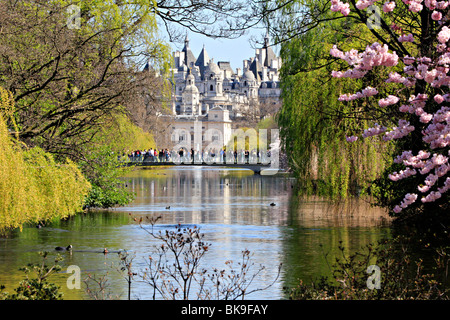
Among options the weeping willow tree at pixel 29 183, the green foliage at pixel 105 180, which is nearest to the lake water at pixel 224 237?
the green foliage at pixel 105 180

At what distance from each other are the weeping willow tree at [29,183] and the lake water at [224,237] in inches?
35.9

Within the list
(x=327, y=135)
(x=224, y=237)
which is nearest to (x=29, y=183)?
(x=224, y=237)

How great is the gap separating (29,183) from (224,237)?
17.8 feet

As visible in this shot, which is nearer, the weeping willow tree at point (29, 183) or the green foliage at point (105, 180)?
the weeping willow tree at point (29, 183)

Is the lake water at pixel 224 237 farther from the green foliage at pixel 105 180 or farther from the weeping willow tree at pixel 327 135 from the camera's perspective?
the weeping willow tree at pixel 327 135

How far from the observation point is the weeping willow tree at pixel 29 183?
1316 centimetres

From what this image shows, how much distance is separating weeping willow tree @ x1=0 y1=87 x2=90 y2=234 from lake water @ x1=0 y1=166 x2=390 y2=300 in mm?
911

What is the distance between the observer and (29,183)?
14922mm

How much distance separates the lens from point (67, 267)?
14.3 meters

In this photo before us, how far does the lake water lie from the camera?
13.5 m

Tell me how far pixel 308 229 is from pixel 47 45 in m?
8.11
